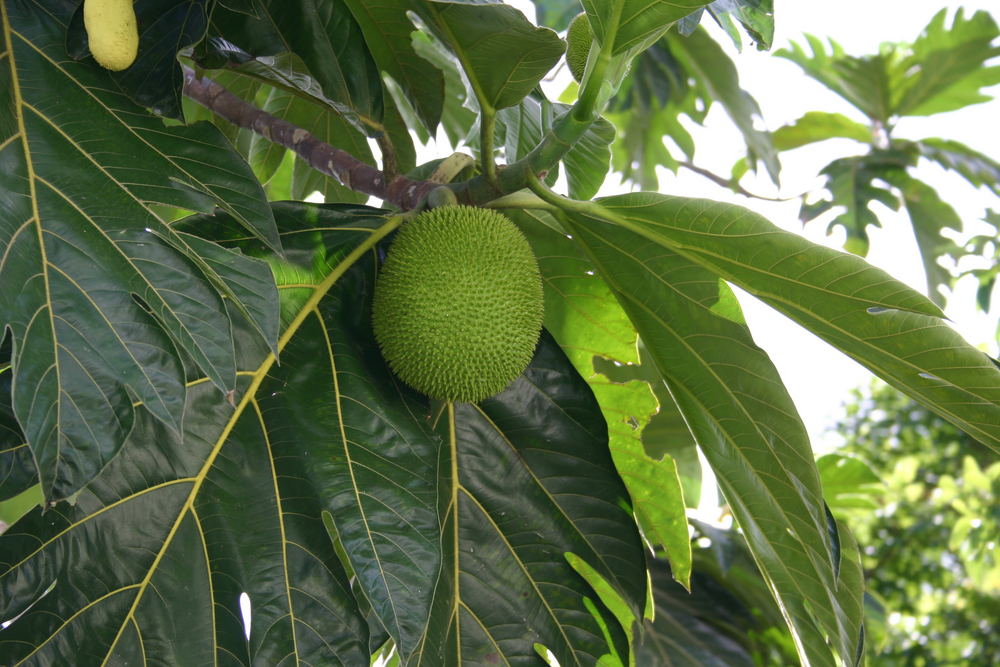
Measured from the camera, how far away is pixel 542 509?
1.09 m

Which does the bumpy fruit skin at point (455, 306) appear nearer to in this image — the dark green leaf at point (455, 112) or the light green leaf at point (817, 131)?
A: the dark green leaf at point (455, 112)

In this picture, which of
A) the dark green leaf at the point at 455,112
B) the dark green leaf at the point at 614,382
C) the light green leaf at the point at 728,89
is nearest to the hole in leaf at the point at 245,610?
the dark green leaf at the point at 614,382

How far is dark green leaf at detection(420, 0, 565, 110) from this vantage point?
2.91 feet

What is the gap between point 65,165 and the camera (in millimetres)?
744

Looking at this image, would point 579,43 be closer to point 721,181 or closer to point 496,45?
point 496,45

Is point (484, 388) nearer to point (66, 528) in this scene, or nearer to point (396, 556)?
point (396, 556)

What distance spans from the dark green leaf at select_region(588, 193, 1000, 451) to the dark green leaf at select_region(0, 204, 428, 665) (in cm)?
33

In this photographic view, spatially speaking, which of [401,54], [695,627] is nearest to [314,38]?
[401,54]

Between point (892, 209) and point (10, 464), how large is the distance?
11.7 ft

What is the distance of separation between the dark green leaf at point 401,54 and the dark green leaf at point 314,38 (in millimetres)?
58

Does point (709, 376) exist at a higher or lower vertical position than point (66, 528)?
higher

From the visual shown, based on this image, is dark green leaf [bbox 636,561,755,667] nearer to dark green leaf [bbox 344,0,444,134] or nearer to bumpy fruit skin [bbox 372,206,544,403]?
bumpy fruit skin [bbox 372,206,544,403]

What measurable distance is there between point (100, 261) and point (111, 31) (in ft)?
Result: 0.63

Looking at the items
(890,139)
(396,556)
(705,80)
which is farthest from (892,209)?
(396,556)
